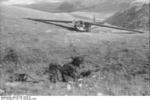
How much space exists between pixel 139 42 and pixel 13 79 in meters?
4.96

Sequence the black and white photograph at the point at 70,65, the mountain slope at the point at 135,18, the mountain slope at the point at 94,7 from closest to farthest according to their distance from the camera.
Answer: the black and white photograph at the point at 70,65 → the mountain slope at the point at 135,18 → the mountain slope at the point at 94,7

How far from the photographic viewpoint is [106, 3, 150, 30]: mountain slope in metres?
20.8

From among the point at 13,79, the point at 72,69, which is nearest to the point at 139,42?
the point at 72,69

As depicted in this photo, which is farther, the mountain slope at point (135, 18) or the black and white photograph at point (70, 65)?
the mountain slope at point (135, 18)

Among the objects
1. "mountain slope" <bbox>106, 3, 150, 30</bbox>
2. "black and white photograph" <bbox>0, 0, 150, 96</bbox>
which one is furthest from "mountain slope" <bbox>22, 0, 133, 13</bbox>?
"black and white photograph" <bbox>0, 0, 150, 96</bbox>

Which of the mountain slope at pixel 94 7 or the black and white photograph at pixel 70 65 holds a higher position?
the mountain slope at pixel 94 7

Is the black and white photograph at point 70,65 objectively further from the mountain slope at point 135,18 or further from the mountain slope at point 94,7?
the mountain slope at point 94,7

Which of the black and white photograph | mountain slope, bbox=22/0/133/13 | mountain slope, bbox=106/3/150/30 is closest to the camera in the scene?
the black and white photograph

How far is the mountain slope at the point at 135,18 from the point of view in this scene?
20.8m

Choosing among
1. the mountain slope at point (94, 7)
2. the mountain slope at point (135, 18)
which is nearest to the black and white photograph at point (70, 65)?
the mountain slope at point (135, 18)

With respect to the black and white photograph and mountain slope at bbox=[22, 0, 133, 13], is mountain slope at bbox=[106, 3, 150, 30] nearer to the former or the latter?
the black and white photograph

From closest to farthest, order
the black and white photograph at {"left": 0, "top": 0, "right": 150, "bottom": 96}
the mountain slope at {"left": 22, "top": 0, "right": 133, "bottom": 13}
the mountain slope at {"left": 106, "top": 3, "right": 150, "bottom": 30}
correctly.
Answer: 1. the black and white photograph at {"left": 0, "top": 0, "right": 150, "bottom": 96}
2. the mountain slope at {"left": 106, "top": 3, "right": 150, "bottom": 30}
3. the mountain slope at {"left": 22, "top": 0, "right": 133, "bottom": 13}

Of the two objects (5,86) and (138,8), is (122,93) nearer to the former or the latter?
(5,86)

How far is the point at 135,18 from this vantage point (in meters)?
23.3
